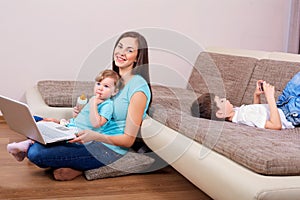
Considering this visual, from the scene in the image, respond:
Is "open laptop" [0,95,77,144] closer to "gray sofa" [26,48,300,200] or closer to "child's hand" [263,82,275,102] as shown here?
"gray sofa" [26,48,300,200]

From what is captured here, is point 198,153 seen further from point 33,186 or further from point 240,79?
point 240,79

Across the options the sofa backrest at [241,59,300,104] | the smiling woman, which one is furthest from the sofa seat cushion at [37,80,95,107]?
the sofa backrest at [241,59,300,104]

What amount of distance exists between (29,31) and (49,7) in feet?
0.78

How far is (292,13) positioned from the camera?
418cm

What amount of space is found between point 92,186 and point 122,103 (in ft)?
1.45

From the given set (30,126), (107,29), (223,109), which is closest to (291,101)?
(223,109)

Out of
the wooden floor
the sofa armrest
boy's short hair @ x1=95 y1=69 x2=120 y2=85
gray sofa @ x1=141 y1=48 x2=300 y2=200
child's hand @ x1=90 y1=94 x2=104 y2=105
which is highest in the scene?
boy's short hair @ x1=95 y1=69 x2=120 y2=85

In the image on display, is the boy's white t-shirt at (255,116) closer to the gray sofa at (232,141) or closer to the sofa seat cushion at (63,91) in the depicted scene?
the gray sofa at (232,141)

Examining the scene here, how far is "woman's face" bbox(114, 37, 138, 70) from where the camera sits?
7.97ft

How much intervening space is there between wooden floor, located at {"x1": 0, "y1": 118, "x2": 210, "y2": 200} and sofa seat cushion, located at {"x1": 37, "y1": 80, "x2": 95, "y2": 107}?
21.3 inches

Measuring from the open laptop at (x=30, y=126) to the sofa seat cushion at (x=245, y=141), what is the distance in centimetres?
51

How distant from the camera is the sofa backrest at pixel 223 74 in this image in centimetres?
312

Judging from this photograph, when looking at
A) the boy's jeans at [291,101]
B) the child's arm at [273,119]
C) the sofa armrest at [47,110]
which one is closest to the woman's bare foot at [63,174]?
the sofa armrest at [47,110]

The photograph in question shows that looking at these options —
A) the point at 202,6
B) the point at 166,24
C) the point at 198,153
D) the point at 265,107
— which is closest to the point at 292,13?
the point at 202,6
